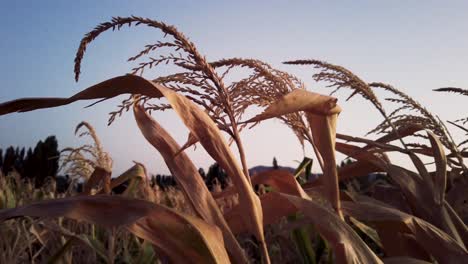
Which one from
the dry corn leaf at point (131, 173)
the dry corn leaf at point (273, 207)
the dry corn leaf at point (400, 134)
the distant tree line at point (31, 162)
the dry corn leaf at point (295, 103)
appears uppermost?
the distant tree line at point (31, 162)

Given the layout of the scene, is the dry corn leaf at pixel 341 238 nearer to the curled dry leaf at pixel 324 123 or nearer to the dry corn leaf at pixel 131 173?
the curled dry leaf at pixel 324 123

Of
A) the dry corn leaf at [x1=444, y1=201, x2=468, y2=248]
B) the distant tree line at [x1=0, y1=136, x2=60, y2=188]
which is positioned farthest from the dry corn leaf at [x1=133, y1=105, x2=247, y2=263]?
the distant tree line at [x1=0, y1=136, x2=60, y2=188]

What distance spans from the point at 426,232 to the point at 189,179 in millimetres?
695

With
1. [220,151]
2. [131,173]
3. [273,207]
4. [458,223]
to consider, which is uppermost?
[131,173]

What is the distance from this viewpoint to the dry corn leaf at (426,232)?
55.4 inches

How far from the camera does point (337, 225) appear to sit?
46.9 inches

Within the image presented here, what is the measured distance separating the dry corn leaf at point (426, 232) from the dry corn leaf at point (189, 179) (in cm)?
42

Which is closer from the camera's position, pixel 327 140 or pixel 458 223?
pixel 327 140

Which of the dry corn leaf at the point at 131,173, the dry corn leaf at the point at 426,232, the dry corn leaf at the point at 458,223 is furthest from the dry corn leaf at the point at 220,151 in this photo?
the dry corn leaf at the point at 131,173

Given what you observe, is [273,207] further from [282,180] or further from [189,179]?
[189,179]

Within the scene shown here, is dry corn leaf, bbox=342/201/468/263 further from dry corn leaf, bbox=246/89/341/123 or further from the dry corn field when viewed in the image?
dry corn leaf, bbox=246/89/341/123

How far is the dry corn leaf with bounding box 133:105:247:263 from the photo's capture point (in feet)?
3.99

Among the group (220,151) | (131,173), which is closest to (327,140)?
(220,151)

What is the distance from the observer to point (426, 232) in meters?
1.43
